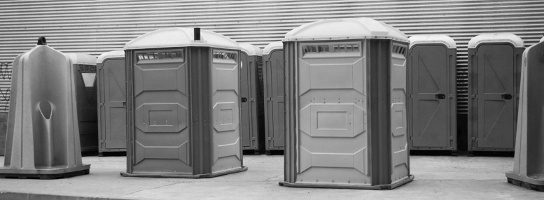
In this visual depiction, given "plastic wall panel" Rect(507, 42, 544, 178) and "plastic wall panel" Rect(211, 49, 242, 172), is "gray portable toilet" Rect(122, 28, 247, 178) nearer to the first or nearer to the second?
"plastic wall panel" Rect(211, 49, 242, 172)

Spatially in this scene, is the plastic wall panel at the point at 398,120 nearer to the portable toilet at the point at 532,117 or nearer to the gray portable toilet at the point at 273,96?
the portable toilet at the point at 532,117

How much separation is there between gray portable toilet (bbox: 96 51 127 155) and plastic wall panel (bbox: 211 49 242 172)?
441 centimetres

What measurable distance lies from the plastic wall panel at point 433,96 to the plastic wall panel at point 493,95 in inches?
14.6

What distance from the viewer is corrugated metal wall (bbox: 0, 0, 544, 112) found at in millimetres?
15164

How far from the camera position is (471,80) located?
14.2 meters

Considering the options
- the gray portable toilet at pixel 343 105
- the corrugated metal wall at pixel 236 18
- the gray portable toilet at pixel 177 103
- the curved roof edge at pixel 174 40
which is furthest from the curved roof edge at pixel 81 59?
the gray portable toilet at pixel 343 105

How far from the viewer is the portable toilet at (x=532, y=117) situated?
937cm

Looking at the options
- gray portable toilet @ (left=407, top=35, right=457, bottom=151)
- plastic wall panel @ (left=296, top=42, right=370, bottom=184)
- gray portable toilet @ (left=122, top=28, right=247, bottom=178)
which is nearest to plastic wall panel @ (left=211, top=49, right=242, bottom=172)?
gray portable toilet @ (left=122, top=28, right=247, bottom=178)

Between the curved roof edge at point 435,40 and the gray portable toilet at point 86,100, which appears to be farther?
the gray portable toilet at point 86,100

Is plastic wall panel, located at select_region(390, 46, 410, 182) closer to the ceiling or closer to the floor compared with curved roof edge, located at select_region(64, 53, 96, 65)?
closer to the floor

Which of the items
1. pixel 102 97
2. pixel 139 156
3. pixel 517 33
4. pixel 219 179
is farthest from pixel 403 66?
pixel 102 97

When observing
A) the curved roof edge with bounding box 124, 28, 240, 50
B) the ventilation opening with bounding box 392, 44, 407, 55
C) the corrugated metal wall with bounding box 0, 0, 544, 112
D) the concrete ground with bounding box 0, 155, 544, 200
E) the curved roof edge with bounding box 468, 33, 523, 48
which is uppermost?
the corrugated metal wall with bounding box 0, 0, 544, 112

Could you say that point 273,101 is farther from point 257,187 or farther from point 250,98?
point 257,187

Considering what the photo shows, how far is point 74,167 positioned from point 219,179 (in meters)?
2.23
